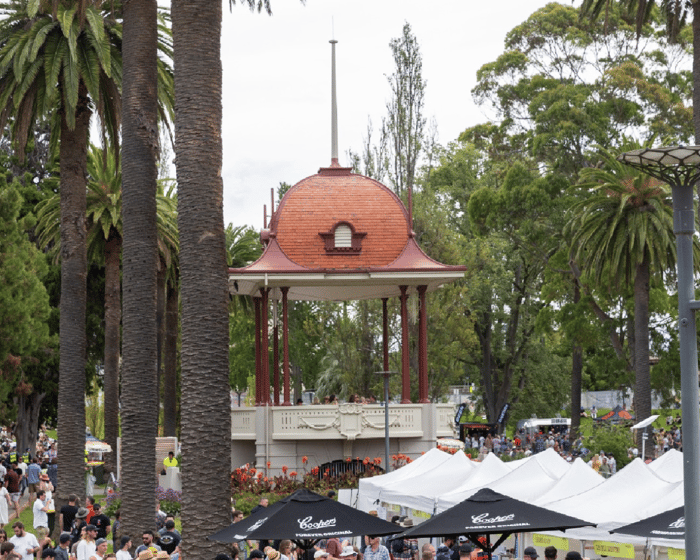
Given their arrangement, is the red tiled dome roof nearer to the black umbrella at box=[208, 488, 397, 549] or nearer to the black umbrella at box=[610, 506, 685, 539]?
the black umbrella at box=[208, 488, 397, 549]

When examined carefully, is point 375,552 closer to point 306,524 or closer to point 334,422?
point 306,524

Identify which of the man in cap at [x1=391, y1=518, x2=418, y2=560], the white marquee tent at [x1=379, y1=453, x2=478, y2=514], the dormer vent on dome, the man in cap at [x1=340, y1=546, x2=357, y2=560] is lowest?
the man in cap at [x1=391, y1=518, x2=418, y2=560]

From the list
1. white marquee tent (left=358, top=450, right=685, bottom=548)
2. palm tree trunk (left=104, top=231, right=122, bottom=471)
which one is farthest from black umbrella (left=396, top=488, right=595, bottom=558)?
palm tree trunk (left=104, top=231, right=122, bottom=471)

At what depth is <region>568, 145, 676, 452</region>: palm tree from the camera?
39.5 m

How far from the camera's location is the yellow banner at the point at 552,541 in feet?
55.2

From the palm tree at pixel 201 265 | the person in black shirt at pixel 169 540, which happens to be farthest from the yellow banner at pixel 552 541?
the person in black shirt at pixel 169 540

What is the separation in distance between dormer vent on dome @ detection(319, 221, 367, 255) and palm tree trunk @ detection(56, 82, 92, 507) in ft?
27.2

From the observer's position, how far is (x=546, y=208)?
50.8 meters

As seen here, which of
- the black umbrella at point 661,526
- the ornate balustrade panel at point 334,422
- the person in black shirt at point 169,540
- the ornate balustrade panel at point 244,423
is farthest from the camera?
the ornate balustrade panel at point 244,423

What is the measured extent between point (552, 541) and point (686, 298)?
802 centimetres

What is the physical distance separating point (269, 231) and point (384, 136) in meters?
16.5

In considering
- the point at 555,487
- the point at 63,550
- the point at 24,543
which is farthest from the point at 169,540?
the point at 555,487

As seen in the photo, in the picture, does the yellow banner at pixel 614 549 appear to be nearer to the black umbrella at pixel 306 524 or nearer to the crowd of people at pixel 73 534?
the black umbrella at pixel 306 524

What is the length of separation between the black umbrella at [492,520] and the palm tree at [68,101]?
1439 centimetres
